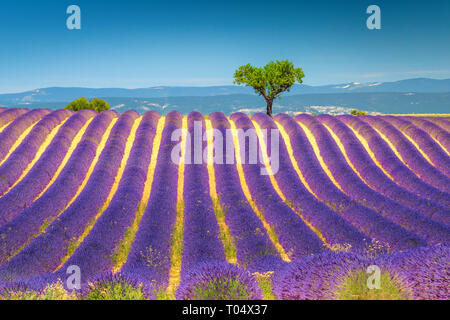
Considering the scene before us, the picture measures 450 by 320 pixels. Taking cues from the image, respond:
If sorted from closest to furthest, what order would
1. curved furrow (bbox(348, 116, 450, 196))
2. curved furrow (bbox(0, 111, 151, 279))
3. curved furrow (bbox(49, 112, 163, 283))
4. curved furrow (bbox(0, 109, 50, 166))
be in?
curved furrow (bbox(49, 112, 163, 283)), curved furrow (bbox(0, 111, 151, 279)), curved furrow (bbox(348, 116, 450, 196)), curved furrow (bbox(0, 109, 50, 166))

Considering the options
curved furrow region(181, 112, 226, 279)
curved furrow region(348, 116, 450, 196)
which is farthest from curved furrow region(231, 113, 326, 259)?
curved furrow region(348, 116, 450, 196)

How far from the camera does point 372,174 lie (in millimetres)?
13695

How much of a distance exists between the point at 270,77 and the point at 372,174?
17.9 metres

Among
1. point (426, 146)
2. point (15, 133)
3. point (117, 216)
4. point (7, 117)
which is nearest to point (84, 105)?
point (7, 117)

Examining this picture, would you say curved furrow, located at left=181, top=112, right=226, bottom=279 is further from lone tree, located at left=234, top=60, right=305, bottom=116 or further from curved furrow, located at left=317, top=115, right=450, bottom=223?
lone tree, located at left=234, top=60, right=305, bottom=116

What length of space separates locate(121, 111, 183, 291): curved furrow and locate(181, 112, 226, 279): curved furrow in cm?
40

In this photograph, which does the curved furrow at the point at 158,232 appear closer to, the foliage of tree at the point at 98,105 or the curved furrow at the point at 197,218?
the curved furrow at the point at 197,218

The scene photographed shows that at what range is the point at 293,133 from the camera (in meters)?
18.4

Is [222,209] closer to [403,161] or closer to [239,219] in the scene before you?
[239,219]

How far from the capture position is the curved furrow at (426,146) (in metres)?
14.9

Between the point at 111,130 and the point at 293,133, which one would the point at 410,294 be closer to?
the point at 293,133

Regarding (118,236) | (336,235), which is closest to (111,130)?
(118,236)

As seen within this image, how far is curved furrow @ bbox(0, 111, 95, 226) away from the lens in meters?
10.9
